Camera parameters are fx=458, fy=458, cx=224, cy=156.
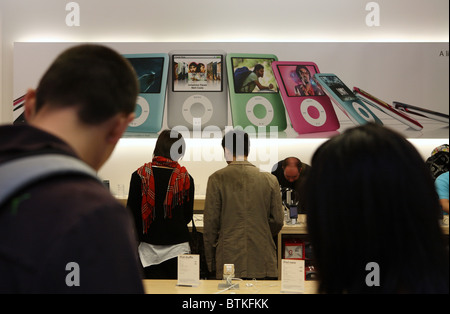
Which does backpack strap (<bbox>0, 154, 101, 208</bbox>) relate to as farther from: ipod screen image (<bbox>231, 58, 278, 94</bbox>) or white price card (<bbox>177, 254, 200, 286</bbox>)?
ipod screen image (<bbox>231, 58, 278, 94</bbox>)

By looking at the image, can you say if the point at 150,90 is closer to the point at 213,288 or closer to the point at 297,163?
the point at 297,163

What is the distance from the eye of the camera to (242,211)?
2.95 m

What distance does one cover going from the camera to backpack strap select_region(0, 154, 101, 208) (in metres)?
0.70

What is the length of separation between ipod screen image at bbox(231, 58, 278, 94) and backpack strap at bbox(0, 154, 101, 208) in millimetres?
4047

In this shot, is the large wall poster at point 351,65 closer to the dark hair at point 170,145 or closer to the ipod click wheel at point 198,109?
the ipod click wheel at point 198,109

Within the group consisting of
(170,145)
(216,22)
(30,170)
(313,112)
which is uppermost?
(216,22)

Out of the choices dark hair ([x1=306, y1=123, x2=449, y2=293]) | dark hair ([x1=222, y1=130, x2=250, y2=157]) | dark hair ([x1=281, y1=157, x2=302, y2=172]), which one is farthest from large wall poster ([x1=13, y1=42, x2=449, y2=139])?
dark hair ([x1=306, y1=123, x2=449, y2=293])

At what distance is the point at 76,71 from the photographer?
0.92 meters

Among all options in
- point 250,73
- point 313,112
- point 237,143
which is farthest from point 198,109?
point 237,143

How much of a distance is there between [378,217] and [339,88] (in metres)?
4.08

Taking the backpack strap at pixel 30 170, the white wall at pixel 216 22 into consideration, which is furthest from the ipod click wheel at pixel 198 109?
the backpack strap at pixel 30 170

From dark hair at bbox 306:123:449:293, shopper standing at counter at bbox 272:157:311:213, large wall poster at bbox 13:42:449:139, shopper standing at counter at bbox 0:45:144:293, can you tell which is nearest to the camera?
shopper standing at counter at bbox 0:45:144:293

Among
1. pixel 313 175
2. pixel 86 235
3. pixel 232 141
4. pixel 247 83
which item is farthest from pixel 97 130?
pixel 247 83

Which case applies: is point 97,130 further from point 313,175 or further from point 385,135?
point 385,135
